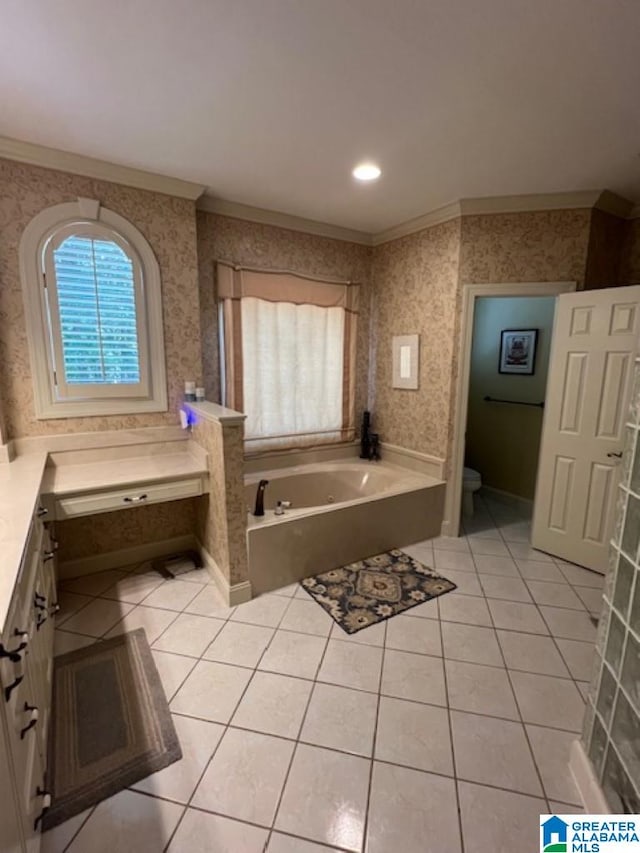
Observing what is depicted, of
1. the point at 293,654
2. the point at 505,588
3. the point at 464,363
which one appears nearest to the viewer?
the point at 293,654

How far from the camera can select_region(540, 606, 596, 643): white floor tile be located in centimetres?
205

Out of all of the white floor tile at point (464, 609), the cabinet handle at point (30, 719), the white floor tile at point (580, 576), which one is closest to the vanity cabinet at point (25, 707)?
the cabinet handle at point (30, 719)

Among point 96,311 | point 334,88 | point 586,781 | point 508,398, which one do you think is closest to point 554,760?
point 586,781

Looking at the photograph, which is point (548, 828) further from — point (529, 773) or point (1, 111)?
point (1, 111)

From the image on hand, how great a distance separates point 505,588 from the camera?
8.11 feet

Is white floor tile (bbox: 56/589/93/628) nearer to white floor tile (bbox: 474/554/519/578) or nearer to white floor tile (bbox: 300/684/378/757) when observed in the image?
white floor tile (bbox: 300/684/378/757)

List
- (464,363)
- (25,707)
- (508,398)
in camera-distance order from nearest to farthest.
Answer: (25,707), (464,363), (508,398)

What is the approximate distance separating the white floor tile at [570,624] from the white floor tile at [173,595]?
2.03 metres

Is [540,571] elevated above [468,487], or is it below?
below

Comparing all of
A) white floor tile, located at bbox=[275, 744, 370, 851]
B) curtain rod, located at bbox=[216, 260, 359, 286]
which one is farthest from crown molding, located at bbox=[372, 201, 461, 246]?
white floor tile, located at bbox=[275, 744, 370, 851]

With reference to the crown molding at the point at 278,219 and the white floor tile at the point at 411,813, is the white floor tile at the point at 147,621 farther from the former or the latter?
the crown molding at the point at 278,219

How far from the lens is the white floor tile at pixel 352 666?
1.75 meters

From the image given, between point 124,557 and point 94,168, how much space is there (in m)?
2.40

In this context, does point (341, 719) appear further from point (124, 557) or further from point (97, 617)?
point (124, 557)
